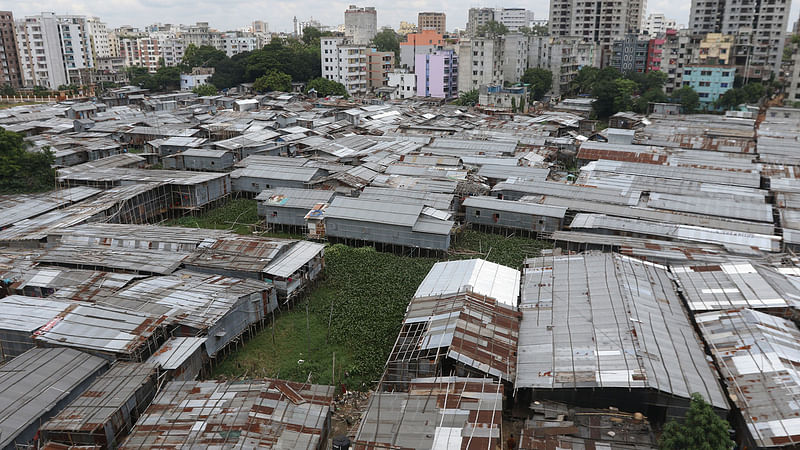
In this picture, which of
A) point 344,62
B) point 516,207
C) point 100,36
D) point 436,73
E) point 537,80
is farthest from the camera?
point 100,36

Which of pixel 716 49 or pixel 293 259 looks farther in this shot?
pixel 716 49

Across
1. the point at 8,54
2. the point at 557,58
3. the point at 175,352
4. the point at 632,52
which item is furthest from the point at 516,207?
the point at 8,54

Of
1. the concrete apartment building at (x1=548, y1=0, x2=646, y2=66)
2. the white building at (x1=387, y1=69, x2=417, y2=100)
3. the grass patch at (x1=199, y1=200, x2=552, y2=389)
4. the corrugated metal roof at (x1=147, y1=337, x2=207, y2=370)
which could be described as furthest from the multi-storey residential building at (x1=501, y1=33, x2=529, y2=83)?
the corrugated metal roof at (x1=147, y1=337, x2=207, y2=370)

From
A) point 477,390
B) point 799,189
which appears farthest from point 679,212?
point 477,390

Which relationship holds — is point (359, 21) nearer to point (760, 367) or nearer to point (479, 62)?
point (479, 62)

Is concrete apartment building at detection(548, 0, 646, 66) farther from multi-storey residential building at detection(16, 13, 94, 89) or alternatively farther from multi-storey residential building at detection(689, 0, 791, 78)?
multi-storey residential building at detection(16, 13, 94, 89)

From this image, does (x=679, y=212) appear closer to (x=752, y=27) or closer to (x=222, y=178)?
(x=222, y=178)
